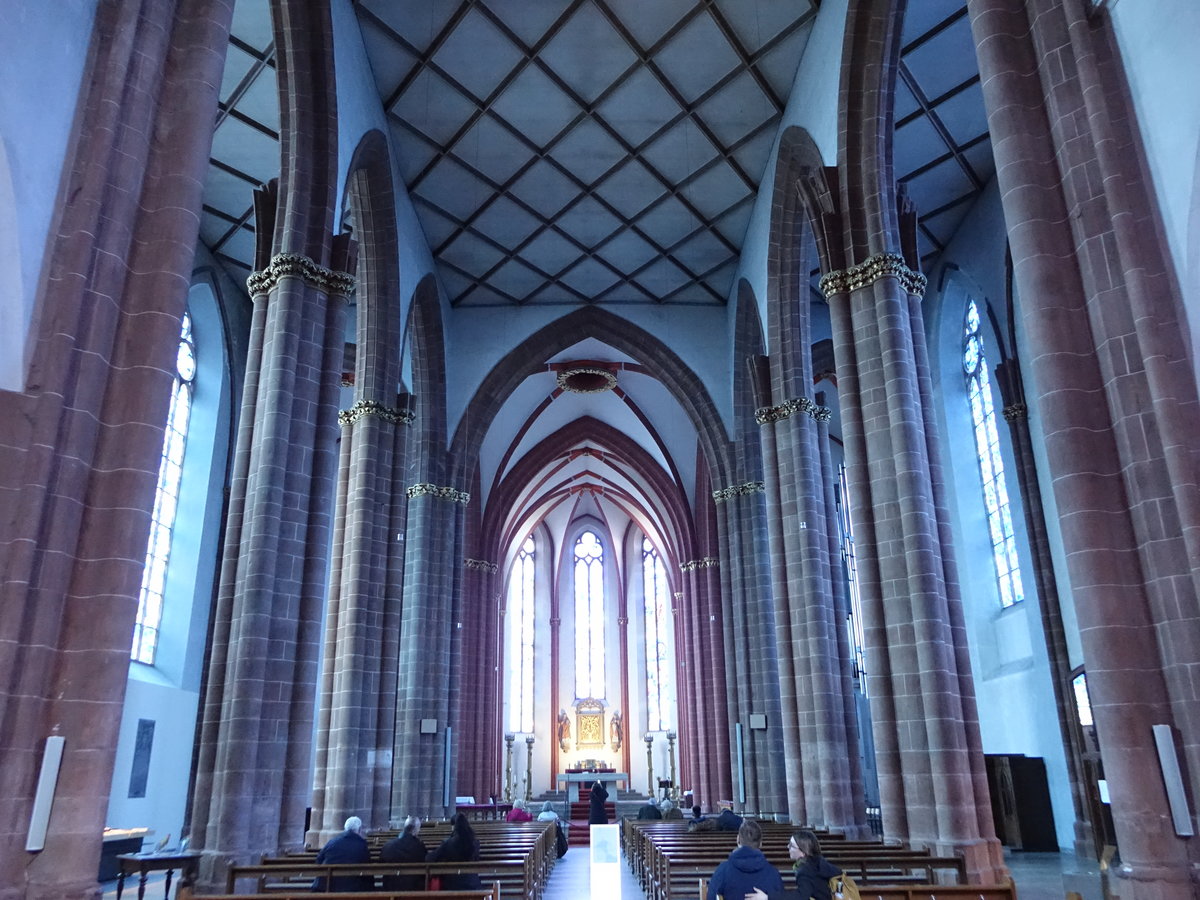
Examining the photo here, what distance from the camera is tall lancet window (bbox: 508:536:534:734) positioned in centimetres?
3838

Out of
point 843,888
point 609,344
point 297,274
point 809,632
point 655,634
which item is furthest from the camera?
point 655,634

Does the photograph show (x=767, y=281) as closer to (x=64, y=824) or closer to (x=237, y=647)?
(x=237, y=647)

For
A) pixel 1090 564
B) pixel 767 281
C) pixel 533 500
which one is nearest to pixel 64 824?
pixel 1090 564

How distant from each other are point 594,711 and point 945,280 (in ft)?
84.9

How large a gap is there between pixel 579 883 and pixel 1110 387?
Answer: 33.3 ft

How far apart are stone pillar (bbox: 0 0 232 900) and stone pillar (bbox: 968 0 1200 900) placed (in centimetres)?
630

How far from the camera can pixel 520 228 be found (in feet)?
62.8

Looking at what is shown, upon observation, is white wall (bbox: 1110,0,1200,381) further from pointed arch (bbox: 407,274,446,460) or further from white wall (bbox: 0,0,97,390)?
pointed arch (bbox: 407,274,446,460)

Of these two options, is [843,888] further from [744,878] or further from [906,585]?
[906,585]

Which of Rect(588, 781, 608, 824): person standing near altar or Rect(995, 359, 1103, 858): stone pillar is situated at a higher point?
Rect(995, 359, 1103, 858): stone pillar

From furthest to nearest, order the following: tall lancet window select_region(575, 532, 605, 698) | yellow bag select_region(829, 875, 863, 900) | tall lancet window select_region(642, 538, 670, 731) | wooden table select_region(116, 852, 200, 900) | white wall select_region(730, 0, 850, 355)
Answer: tall lancet window select_region(575, 532, 605, 698) → tall lancet window select_region(642, 538, 670, 731) → white wall select_region(730, 0, 850, 355) → wooden table select_region(116, 852, 200, 900) → yellow bag select_region(829, 875, 863, 900)

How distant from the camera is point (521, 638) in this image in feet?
129

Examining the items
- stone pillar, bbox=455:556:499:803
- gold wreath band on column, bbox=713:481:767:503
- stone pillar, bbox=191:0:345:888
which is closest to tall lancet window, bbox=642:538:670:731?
stone pillar, bbox=455:556:499:803

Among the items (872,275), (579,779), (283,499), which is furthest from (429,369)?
(579,779)
